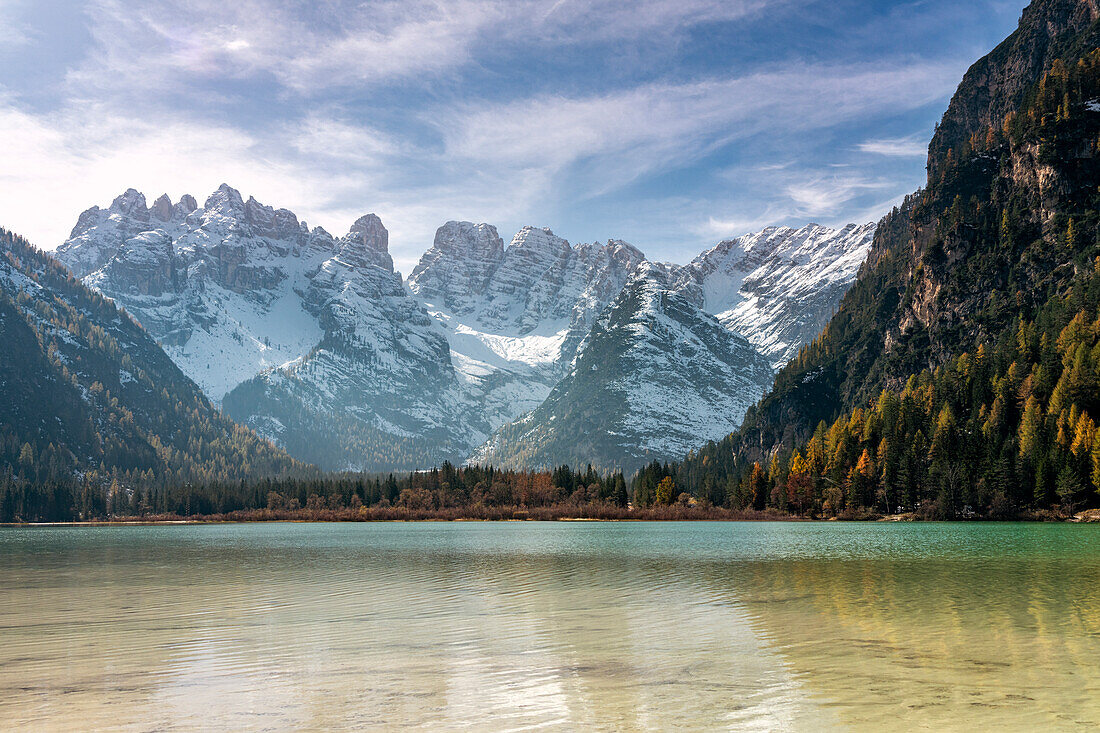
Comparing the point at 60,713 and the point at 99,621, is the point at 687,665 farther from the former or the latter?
the point at 99,621

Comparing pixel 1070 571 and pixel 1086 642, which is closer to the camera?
pixel 1086 642

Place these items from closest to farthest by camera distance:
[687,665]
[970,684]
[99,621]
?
[970,684] < [687,665] < [99,621]

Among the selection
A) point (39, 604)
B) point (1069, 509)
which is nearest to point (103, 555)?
point (39, 604)

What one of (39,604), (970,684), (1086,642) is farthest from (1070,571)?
(39,604)

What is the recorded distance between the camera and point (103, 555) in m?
94.6

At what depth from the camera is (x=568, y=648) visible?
31016 millimetres

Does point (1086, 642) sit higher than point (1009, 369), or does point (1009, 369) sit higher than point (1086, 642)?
point (1009, 369)

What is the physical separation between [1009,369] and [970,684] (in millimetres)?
172625

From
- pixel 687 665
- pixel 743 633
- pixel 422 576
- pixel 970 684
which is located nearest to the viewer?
pixel 970 684

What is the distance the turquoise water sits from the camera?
21.5 metres

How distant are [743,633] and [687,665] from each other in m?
7.24

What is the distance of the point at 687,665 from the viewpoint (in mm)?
27266

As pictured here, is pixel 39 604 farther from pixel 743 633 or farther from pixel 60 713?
pixel 743 633

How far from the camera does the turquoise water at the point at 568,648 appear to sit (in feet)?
70.5
